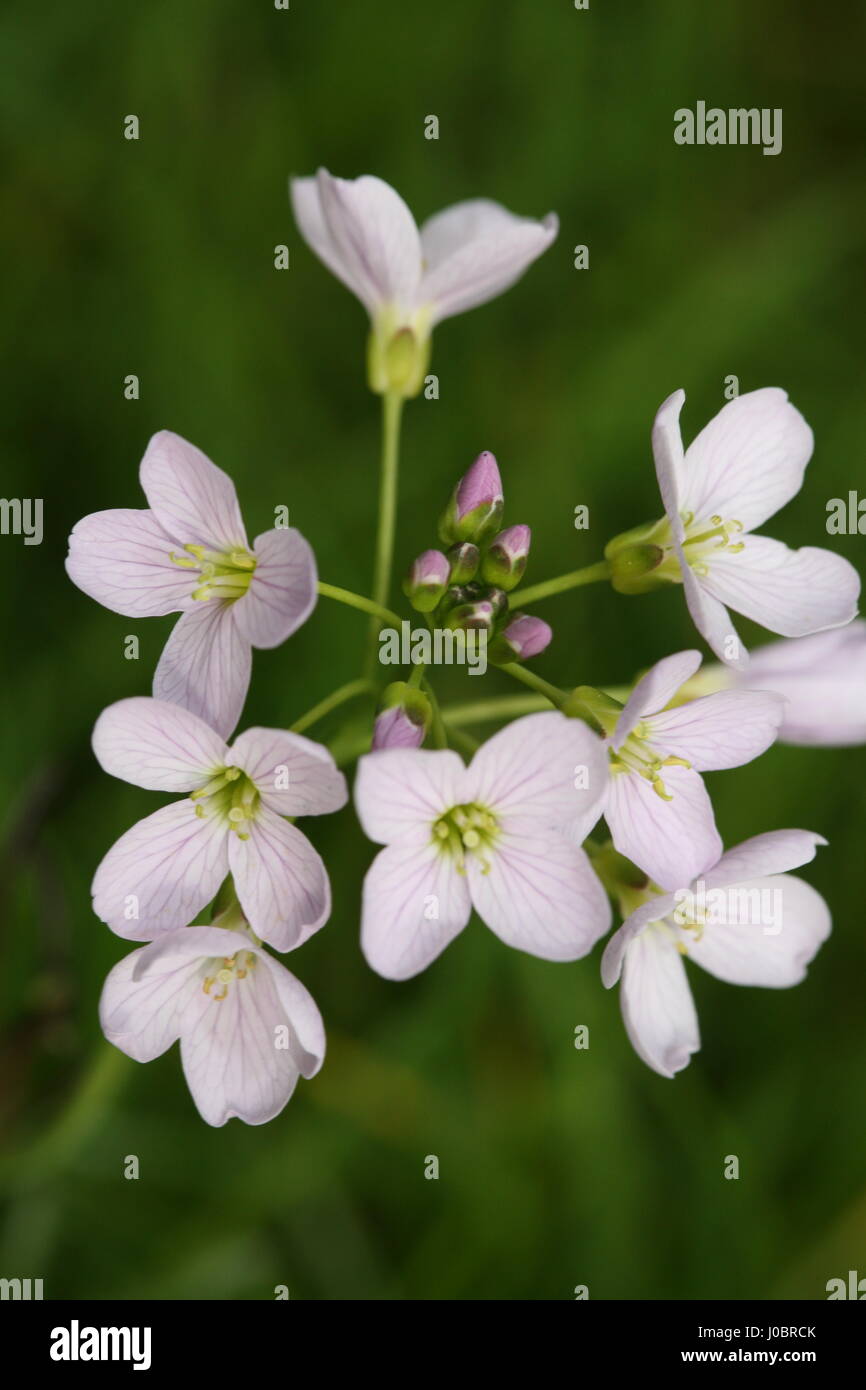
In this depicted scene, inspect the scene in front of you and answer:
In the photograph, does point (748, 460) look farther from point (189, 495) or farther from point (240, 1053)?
point (240, 1053)

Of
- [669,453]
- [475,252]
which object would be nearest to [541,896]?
[669,453]

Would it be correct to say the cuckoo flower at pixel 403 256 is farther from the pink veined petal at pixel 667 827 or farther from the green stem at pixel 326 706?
the pink veined petal at pixel 667 827

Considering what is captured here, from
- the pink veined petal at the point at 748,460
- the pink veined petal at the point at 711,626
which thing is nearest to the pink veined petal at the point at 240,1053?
the pink veined petal at the point at 711,626

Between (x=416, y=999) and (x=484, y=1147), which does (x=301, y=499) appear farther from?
(x=484, y=1147)

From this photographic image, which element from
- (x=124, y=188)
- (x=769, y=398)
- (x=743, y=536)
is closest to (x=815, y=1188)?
(x=743, y=536)

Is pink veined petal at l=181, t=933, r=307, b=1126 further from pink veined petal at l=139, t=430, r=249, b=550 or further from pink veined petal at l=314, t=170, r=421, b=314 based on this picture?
pink veined petal at l=314, t=170, r=421, b=314

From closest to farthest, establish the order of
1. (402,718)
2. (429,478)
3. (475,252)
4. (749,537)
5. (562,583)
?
(402,718)
(562,583)
(749,537)
(475,252)
(429,478)
